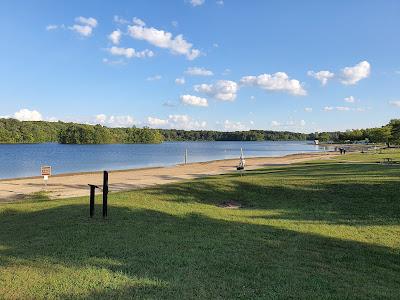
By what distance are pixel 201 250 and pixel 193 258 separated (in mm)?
605

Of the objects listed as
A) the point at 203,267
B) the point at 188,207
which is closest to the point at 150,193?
the point at 188,207

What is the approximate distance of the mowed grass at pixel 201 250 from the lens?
5711mm

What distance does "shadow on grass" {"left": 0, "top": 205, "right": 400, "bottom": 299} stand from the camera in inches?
224

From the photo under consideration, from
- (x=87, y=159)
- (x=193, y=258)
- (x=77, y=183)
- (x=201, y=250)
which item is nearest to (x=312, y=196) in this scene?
(x=201, y=250)

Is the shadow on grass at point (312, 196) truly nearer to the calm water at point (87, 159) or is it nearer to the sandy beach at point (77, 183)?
the sandy beach at point (77, 183)

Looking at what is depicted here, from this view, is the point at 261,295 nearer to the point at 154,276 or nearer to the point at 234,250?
the point at 154,276

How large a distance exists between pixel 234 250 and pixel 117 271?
2.43 meters

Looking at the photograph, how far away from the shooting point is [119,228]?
9.42 meters

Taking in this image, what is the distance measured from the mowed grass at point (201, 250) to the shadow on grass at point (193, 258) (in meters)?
0.02

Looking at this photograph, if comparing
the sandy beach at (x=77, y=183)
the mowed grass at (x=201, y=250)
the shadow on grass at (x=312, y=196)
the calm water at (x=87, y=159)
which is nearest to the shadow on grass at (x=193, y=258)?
the mowed grass at (x=201, y=250)

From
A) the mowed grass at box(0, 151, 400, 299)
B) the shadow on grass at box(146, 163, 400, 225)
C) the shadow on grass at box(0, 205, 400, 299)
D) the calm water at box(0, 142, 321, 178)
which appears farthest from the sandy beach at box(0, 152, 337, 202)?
the calm water at box(0, 142, 321, 178)

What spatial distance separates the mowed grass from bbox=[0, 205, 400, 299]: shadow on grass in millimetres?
18

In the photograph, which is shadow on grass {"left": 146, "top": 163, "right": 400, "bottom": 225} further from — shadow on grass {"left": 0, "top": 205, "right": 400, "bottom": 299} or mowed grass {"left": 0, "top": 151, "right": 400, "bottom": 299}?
shadow on grass {"left": 0, "top": 205, "right": 400, "bottom": 299}

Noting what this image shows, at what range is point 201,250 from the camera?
774 centimetres
